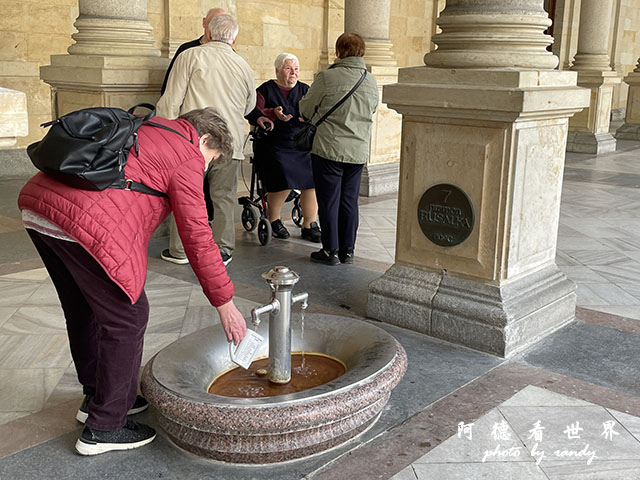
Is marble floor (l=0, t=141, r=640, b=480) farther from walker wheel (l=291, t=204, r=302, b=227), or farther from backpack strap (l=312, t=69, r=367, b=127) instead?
backpack strap (l=312, t=69, r=367, b=127)

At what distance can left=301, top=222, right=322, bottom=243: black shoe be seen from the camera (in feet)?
23.3

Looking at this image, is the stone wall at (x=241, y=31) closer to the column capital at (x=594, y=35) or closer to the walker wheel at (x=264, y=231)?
the column capital at (x=594, y=35)

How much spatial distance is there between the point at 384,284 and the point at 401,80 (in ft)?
4.22

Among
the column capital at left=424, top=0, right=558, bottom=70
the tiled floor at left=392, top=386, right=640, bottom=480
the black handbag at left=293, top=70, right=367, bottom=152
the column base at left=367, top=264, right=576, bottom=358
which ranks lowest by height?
the tiled floor at left=392, top=386, right=640, bottom=480

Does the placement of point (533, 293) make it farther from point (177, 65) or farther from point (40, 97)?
point (40, 97)

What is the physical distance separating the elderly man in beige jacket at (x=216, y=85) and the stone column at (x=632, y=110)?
1302cm

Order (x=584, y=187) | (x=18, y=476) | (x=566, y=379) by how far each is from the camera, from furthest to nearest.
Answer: (x=584, y=187) → (x=566, y=379) → (x=18, y=476)

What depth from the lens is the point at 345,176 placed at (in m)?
6.19

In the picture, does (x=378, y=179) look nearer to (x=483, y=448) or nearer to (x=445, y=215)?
(x=445, y=215)

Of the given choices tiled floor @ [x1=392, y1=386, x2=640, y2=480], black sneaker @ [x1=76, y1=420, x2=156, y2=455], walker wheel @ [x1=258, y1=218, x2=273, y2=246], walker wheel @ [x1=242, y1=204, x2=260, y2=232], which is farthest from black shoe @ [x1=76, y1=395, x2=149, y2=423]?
walker wheel @ [x1=242, y1=204, x2=260, y2=232]

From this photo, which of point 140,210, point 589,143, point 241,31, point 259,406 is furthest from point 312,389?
point 589,143

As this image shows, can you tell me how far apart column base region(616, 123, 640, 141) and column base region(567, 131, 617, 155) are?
255cm

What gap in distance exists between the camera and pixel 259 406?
2.91 metres

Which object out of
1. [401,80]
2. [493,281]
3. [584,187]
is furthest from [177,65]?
[584,187]
